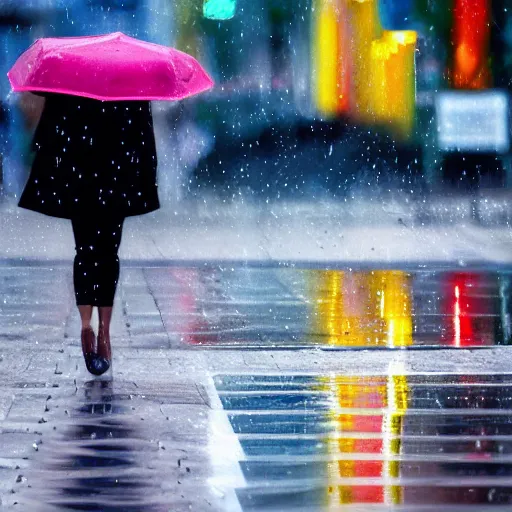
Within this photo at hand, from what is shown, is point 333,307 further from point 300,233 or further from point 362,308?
point 300,233

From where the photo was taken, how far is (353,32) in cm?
2064

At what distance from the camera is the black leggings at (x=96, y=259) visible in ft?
24.8

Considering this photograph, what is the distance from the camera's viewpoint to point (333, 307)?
35.2ft

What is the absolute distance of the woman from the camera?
753cm

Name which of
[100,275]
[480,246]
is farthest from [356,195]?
[100,275]

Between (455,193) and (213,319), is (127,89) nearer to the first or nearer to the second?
(213,319)

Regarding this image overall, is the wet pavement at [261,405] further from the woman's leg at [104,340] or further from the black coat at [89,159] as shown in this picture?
the black coat at [89,159]

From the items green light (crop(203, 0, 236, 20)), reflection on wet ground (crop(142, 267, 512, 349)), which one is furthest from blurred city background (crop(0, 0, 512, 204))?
reflection on wet ground (crop(142, 267, 512, 349))

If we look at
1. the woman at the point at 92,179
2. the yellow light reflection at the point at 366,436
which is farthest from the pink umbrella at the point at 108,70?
the yellow light reflection at the point at 366,436

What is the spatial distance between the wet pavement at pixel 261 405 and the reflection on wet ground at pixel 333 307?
0.11 feet

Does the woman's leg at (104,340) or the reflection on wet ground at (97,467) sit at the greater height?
the woman's leg at (104,340)

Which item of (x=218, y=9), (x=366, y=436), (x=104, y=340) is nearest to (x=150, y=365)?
(x=104, y=340)

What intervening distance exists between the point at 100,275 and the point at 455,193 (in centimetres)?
1330

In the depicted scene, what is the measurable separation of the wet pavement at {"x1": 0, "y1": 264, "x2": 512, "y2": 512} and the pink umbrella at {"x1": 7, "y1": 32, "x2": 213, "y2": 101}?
1.40m
